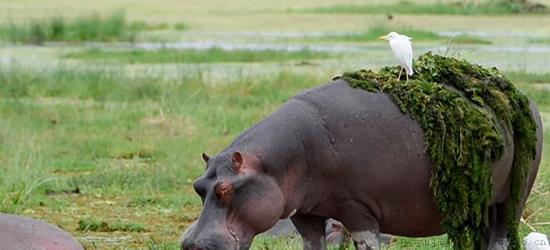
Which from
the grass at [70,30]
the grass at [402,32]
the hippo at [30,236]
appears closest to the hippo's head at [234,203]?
the hippo at [30,236]

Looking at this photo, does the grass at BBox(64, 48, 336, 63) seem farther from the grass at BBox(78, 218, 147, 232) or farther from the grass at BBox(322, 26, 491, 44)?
the grass at BBox(78, 218, 147, 232)

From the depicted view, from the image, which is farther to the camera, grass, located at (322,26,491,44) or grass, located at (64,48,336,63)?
grass, located at (322,26,491,44)

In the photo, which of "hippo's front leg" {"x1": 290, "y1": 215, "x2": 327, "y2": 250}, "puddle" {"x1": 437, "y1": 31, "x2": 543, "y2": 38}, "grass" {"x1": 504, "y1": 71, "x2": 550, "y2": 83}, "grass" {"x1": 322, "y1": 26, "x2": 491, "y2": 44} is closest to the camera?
"hippo's front leg" {"x1": 290, "y1": 215, "x2": 327, "y2": 250}

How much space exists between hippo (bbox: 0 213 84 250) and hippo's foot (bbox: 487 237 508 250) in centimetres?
177

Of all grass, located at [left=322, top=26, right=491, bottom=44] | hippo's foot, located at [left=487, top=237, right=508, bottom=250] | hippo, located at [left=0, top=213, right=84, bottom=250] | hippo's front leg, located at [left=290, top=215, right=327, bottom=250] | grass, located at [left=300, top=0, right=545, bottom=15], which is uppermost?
hippo's front leg, located at [left=290, top=215, right=327, bottom=250]

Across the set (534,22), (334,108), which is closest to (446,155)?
(334,108)

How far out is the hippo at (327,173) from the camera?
488 centimetres

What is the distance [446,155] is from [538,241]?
1.63 ft

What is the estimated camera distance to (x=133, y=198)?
9.38 meters

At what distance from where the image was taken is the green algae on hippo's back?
5422mm

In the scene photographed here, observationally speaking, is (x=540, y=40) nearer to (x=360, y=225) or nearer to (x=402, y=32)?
(x=402, y=32)

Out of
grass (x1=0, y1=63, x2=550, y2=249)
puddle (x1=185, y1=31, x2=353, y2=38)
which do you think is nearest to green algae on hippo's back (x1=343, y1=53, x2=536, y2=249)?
grass (x1=0, y1=63, x2=550, y2=249)

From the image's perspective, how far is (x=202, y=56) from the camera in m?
21.9

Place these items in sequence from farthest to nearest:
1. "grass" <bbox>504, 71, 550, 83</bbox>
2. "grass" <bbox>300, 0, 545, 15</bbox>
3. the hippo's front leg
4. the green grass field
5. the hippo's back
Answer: "grass" <bbox>300, 0, 545, 15</bbox>, "grass" <bbox>504, 71, 550, 83</bbox>, the green grass field, the hippo's front leg, the hippo's back
